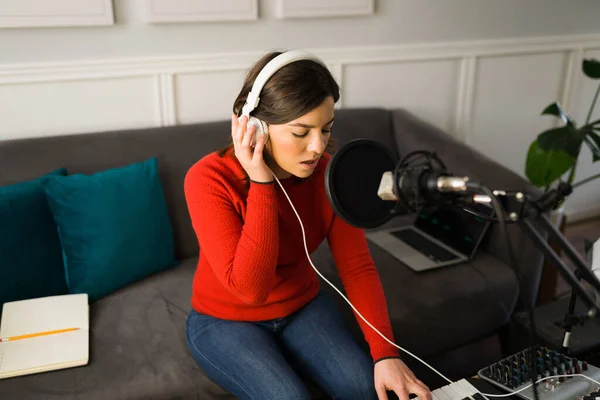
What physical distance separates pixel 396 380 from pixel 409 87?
5.91 ft

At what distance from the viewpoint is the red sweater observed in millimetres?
1321

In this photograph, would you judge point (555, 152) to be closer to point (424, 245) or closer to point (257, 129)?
point (424, 245)

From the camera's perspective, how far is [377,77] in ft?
8.93

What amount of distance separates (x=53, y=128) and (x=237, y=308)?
1.14m

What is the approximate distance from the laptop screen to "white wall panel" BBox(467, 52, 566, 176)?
0.95 m

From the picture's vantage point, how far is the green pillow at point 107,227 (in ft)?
6.02

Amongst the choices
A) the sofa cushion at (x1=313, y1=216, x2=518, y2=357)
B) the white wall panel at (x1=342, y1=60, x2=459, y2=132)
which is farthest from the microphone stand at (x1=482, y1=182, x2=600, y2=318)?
the white wall panel at (x1=342, y1=60, x2=459, y2=132)

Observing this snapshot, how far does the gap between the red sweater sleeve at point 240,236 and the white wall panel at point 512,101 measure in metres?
1.97

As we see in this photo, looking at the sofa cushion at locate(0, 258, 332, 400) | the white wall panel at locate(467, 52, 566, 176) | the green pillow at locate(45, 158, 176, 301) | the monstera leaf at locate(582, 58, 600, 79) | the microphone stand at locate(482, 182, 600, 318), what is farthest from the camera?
the white wall panel at locate(467, 52, 566, 176)

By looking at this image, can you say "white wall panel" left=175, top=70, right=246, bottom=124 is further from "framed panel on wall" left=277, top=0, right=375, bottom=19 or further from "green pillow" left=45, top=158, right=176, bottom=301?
"green pillow" left=45, top=158, right=176, bottom=301

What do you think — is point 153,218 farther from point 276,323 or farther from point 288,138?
point 288,138

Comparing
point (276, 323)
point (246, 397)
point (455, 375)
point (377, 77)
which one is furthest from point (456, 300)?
point (377, 77)

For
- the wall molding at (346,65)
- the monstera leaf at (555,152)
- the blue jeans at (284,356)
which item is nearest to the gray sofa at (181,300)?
the blue jeans at (284,356)

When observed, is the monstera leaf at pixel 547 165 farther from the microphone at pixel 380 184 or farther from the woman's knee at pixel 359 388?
the microphone at pixel 380 184
